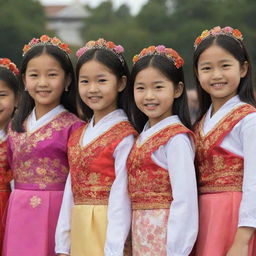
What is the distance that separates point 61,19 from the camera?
6862 centimetres

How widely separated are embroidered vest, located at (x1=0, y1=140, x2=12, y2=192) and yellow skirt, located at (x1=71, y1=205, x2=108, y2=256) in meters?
0.74

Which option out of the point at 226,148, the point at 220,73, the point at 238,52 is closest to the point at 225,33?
the point at 238,52

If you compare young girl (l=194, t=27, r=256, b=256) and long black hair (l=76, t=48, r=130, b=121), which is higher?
long black hair (l=76, t=48, r=130, b=121)

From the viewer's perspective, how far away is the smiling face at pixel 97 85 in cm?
396

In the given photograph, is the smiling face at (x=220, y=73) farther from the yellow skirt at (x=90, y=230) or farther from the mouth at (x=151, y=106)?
the yellow skirt at (x=90, y=230)

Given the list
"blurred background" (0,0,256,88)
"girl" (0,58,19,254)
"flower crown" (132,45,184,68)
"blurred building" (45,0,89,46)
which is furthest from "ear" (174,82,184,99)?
"blurred building" (45,0,89,46)

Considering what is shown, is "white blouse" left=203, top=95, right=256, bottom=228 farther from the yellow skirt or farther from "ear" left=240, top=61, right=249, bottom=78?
the yellow skirt

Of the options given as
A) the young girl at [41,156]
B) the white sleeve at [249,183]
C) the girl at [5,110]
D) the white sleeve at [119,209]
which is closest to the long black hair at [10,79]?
the girl at [5,110]

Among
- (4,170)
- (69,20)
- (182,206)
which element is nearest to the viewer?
(182,206)

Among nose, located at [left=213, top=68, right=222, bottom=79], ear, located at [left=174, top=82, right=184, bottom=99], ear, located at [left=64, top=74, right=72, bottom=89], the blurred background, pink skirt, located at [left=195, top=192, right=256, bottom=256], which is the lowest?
pink skirt, located at [left=195, top=192, right=256, bottom=256]

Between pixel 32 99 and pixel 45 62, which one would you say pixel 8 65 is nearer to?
pixel 32 99

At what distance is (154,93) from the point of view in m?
3.79

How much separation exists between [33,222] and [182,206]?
3.49ft

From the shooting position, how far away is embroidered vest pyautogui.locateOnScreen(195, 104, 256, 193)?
11.7ft
